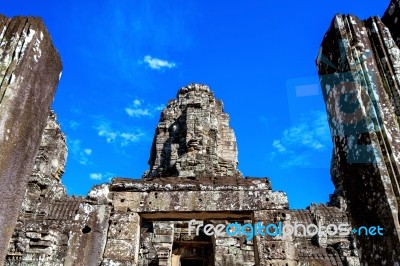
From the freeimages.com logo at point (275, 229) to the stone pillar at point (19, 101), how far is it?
2878 millimetres

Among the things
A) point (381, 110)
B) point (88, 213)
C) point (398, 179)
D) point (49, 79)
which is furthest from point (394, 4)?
point (88, 213)

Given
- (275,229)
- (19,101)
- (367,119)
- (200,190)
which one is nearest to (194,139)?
(200,190)

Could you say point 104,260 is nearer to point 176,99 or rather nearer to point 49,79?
point 49,79

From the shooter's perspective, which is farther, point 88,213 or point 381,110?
point 88,213

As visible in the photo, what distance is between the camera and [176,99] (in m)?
26.1

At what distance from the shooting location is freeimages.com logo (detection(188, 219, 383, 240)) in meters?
2.72

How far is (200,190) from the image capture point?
771cm

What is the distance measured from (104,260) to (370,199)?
6091 mm

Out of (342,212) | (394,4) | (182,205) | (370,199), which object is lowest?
(370,199)

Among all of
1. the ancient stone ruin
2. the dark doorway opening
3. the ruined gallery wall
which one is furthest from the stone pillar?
the dark doorway opening

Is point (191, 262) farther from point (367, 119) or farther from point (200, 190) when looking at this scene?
point (367, 119)

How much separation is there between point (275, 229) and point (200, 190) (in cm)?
189

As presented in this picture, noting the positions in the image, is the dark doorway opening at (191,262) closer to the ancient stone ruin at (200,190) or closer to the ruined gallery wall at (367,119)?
the ancient stone ruin at (200,190)

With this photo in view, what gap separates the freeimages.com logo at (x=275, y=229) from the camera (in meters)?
2.72
